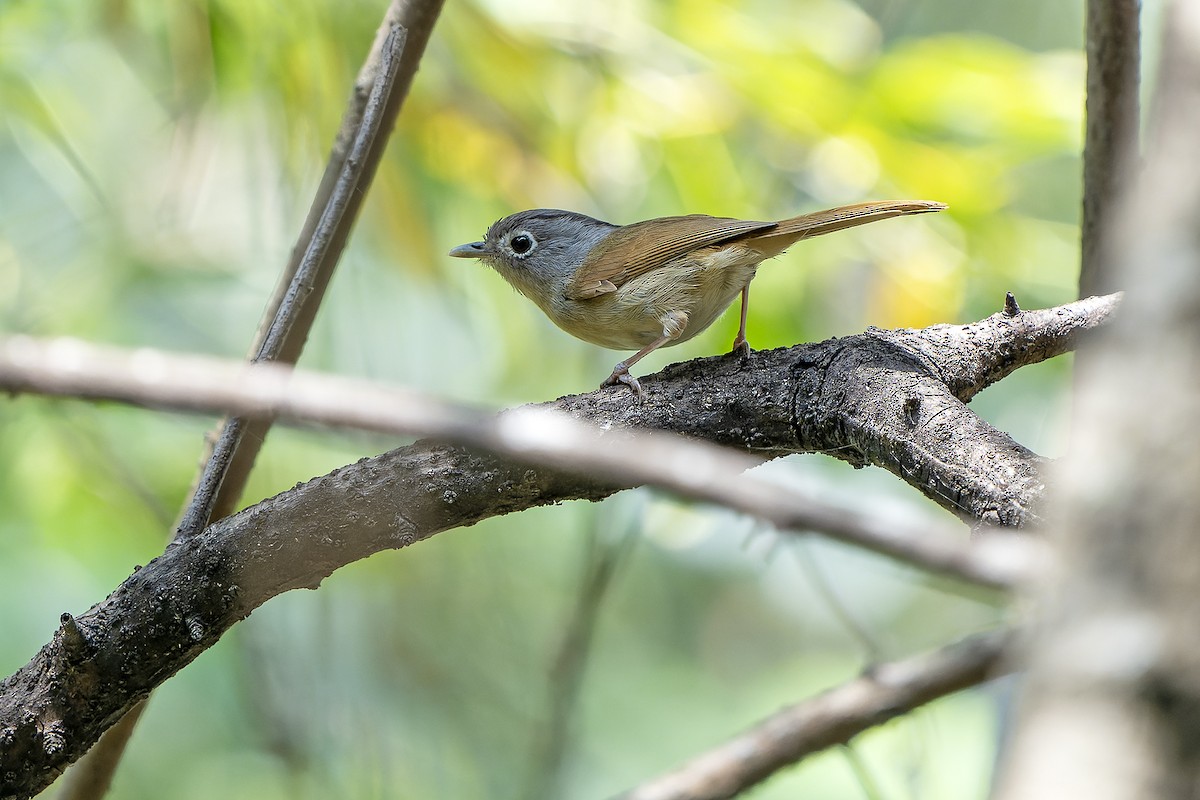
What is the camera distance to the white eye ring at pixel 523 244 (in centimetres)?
402

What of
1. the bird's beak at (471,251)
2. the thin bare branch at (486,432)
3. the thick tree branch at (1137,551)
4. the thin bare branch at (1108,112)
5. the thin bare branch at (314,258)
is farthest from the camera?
the bird's beak at (471,251)

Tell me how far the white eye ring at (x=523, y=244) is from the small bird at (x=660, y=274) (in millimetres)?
116

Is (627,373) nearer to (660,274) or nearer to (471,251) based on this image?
(660,274)

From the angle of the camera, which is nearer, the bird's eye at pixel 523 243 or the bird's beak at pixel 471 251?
the bird's eye at pixel 523 243

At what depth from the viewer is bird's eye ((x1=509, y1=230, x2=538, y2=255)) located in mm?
4027

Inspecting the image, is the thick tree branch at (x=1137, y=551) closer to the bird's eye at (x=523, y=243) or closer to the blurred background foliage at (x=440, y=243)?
the blurred background foliage at (x=440, y=243)

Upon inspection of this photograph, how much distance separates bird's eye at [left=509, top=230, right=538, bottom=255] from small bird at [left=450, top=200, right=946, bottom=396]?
0.41 ft

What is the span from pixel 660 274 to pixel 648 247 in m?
0.15

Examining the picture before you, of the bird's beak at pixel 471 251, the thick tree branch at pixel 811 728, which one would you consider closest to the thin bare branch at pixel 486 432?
the thick tree branch at pixel 811 728

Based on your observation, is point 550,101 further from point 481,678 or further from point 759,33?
point 481,678

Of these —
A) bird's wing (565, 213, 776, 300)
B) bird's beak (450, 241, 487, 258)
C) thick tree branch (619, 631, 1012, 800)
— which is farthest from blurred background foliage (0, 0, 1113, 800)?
thick tree branch (619, 631, 1012, 800)

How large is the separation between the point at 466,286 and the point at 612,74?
145 cm

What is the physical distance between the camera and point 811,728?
7.72 feet

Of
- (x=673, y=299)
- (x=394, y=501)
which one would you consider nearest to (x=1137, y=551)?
(x=394, y=501)
